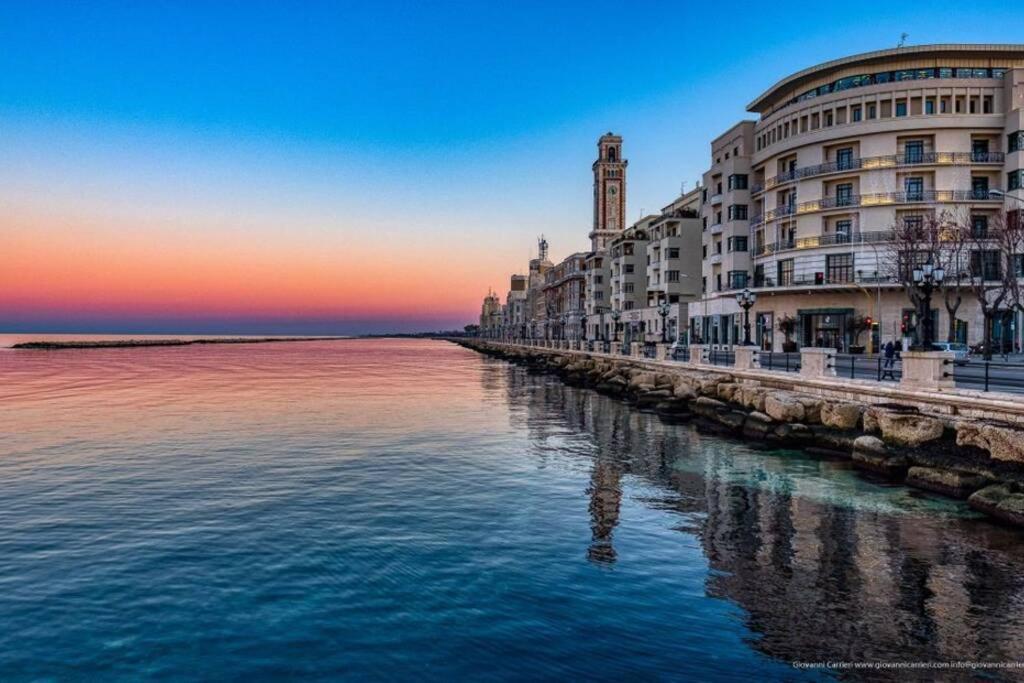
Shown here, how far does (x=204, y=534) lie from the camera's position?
13.4 meters

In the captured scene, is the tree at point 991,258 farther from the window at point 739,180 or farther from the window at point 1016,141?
the window at point 739,180

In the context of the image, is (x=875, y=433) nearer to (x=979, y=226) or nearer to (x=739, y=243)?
(x=979, y=226)

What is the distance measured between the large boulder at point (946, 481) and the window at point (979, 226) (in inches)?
1694

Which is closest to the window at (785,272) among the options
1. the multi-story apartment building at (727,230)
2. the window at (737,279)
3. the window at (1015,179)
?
the multi-story apartment building at (727,230)

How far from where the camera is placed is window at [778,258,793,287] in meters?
60.7

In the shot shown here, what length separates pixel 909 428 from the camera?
1884cm

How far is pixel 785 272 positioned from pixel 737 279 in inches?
253

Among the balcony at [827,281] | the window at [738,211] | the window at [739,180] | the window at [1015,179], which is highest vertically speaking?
the window at [739,180]

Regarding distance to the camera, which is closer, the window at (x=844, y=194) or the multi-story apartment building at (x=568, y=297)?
the window at (x=844, y=194)

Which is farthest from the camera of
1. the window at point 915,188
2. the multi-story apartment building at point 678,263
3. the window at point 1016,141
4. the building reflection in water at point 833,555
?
the multi-story apartment building at point 678,263

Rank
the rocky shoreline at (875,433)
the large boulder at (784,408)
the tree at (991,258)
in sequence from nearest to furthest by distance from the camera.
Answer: the rocky shoreline at (875,433) < the large boulder at (784,408) < the tree at (991,258)

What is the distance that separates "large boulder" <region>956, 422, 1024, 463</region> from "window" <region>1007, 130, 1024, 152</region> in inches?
1861

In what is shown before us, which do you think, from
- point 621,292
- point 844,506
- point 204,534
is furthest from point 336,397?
point 621,292

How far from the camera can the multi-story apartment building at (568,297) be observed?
446 ft
